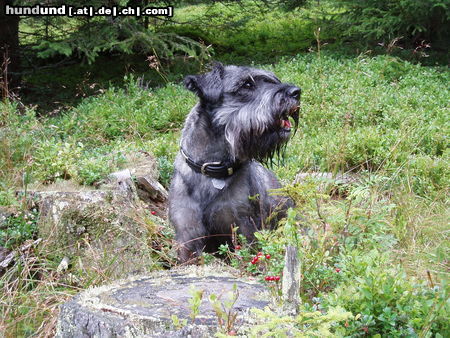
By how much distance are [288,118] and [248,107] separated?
0.33 meters

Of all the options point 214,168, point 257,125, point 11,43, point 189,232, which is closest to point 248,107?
point 257,125

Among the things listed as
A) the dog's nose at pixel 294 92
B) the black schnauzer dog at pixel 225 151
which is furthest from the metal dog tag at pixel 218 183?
the dog's nose at pixel 294 92

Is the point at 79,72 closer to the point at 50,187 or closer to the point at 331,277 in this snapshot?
the point at 50,187

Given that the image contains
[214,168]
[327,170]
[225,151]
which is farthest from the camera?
[327,170]

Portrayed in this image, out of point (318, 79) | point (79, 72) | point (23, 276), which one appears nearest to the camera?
point (23, 276)

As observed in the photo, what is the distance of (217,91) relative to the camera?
469 centimetres

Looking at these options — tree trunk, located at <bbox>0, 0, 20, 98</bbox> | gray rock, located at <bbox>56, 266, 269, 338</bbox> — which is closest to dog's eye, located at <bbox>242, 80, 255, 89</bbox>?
gray rock, located at <bbox>56, 266, 269, 338</bbox>

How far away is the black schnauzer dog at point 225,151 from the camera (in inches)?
178

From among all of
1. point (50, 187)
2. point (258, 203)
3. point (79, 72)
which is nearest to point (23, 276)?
point (50, 187)

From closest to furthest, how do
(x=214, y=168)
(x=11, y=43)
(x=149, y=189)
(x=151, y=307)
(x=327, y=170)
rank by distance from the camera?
(x=151, y=307) < (x=214, y=168) < (x=149, y=189) < (x=327, y=170) < (x=11, y=43)

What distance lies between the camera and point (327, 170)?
608 cm

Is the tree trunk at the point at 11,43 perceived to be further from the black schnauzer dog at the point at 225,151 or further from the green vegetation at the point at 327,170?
the black schnauzer dog at the point at 225,151

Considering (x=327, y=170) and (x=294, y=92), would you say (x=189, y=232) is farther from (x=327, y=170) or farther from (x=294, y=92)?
(x=327, y=170)

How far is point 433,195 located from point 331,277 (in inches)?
126
